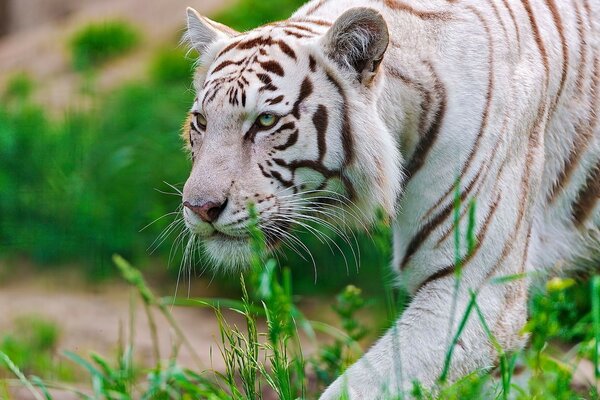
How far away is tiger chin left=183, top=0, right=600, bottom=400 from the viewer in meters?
2.82

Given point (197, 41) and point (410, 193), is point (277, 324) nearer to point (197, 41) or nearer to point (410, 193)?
point (410, 193)

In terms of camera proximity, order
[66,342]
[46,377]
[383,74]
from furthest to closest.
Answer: [66,342]
[46,377]
[383,74]

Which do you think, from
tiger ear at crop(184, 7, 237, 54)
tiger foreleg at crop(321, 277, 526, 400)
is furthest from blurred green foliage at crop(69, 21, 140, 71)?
tiger foreleg at crop(321, 277, 526, 400)

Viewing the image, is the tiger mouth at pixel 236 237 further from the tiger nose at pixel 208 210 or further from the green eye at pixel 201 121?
the green eye at pixel 201 121

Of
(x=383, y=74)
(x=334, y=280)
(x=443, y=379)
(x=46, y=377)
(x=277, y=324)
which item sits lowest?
(x=334, y=280)

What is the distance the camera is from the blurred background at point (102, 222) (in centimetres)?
532

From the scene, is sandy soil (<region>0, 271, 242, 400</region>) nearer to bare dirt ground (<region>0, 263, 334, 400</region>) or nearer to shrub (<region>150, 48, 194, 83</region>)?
bare dirt ground (<region>0, 263, 334, 400</region>)

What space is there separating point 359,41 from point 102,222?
3.56 metres

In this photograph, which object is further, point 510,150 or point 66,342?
point 66,342

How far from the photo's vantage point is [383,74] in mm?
2930

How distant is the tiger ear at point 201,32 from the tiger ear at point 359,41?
465mm

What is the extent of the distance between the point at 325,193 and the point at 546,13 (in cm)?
87

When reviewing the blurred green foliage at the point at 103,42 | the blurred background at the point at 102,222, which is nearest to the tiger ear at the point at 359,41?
the blurred background at the point at 102,222

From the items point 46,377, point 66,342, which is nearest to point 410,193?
point 46,377
